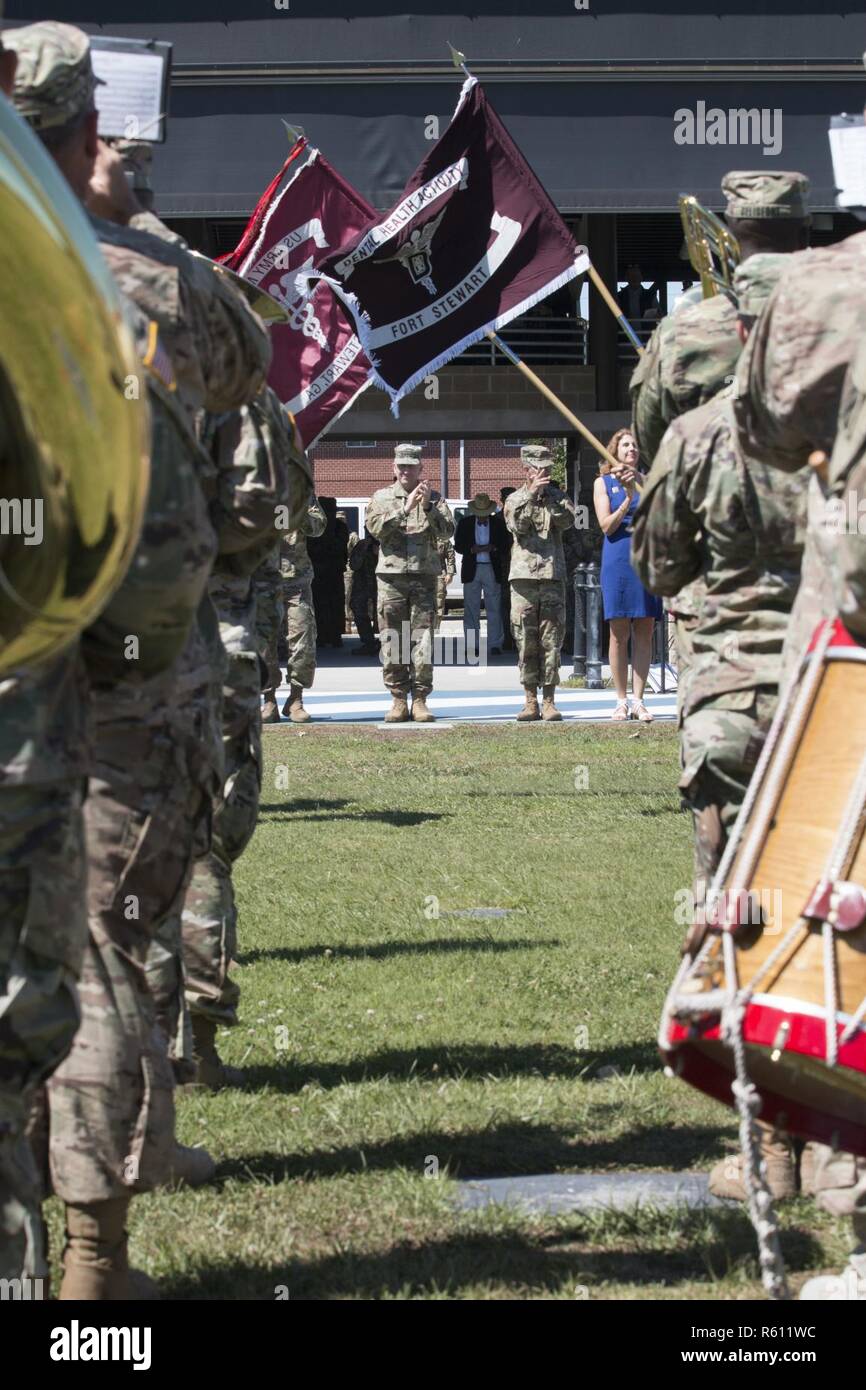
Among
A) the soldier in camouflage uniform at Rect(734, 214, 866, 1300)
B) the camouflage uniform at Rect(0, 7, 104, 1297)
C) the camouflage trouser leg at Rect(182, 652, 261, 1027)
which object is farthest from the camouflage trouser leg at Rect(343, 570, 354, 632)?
the camouflage uniform at Rect(0, 7, 104, 1297)

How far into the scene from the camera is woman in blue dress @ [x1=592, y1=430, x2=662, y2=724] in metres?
16.0

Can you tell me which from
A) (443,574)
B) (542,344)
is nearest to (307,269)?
(443,574)

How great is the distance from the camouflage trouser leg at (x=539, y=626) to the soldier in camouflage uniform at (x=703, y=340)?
12.0m

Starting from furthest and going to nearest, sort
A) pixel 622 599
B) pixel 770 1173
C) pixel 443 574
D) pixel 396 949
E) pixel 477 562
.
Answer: pixel 477 562 < pixel 443 574 < pixel 622 599 < pixel 396 949 < pixel 770 1173

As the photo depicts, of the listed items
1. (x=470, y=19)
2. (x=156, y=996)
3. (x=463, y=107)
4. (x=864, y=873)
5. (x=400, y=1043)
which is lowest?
(x=400, y=1043)

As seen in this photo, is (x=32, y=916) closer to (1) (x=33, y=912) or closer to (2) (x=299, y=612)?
(1) (x=33, y=912)

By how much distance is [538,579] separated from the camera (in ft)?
58.9

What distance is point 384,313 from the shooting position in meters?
10.6

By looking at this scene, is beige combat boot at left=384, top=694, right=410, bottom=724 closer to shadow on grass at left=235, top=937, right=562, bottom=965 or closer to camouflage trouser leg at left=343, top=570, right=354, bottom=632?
shadow on grass at left=235, top=937, right=562, bottom=965

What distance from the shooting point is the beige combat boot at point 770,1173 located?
468 cm

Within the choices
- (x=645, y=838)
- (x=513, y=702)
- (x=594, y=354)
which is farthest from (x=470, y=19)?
(x=645, y=838)

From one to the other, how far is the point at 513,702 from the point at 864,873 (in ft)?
55.4

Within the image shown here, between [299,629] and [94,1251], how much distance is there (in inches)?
555

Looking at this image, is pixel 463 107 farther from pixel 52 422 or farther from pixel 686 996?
pixel 52 422
